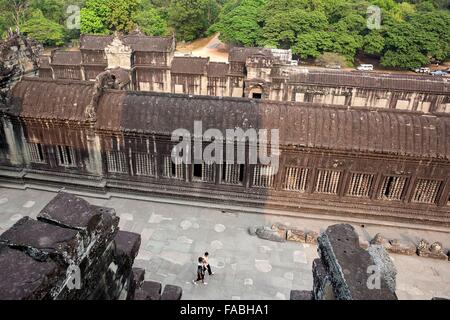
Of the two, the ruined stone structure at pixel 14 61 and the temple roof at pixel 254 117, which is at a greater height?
the ruined stone structure at pixel 14 61

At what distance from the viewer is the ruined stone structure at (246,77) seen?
30891mm

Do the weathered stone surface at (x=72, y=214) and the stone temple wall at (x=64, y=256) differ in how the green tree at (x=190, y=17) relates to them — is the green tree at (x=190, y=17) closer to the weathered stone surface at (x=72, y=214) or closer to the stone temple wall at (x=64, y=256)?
the weathered stone surface at (x=72, y=214)

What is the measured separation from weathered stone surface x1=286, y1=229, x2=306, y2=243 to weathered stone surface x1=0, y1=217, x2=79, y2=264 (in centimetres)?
1114

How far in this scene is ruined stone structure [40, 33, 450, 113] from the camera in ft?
101

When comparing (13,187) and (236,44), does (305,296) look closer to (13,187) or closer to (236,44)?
(13,187)

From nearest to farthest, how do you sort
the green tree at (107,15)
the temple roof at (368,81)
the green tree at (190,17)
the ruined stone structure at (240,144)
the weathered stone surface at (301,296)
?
the weathered stone surface at (301,296) < the ruined stone structure at (240,144) < the temple roof at (368,81) < the green tree at (107,15) < the green tree at (190,17)

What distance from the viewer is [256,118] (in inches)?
617

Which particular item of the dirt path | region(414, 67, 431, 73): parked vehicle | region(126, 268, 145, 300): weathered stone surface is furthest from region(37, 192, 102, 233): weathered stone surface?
region(414, 67, 431, 73): parked vehicle

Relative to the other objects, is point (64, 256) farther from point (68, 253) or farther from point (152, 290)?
point (152, 290)

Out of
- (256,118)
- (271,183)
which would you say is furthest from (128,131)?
(271,183)

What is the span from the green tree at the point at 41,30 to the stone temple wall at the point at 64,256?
218 feet

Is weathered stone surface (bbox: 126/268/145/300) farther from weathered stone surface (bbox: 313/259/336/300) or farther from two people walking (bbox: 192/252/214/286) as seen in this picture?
two people walking (bbox: 192/252/214/286)

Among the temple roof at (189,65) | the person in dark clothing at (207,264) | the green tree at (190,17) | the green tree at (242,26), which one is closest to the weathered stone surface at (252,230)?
the person in dark clothing at (207,264)
